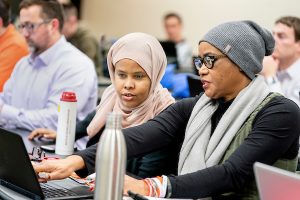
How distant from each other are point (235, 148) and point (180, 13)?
6434 millimetres

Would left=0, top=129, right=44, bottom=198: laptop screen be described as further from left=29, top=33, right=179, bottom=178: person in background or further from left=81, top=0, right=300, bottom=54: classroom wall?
left=81, top=0, right=300, bottom=54: classroom wall

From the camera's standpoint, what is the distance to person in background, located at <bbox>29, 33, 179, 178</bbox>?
7.77ft

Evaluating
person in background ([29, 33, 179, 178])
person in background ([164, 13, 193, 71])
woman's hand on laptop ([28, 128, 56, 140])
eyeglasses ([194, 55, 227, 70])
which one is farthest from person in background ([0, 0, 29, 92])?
person in background ([164, 13, 193, 71])

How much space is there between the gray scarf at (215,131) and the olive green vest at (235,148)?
2 centimetres

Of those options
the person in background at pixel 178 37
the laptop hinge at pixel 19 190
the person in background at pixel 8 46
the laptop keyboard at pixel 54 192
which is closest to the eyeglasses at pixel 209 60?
the laptop keyboard at pixel 54 192

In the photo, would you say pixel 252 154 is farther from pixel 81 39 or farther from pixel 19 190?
pixel 81 39

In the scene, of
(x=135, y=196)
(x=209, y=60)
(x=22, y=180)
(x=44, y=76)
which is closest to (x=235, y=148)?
(x=209, y=60)

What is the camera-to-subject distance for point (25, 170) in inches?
68.1

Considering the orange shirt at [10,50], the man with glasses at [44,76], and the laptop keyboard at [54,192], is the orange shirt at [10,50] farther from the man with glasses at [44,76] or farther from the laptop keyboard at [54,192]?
the laptop keyboard at [54,192]

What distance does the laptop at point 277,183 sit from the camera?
1.39 meters

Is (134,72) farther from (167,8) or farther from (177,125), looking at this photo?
(167,8)

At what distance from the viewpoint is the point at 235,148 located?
1.96 metres

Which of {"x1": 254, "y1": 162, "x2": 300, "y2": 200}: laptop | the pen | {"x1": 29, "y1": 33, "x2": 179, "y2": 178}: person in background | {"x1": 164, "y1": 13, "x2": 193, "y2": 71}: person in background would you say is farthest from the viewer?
{"x1": 164, "y1": 13, "x2": 193, "y2": 71}: person in background

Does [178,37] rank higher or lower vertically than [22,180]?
lower
